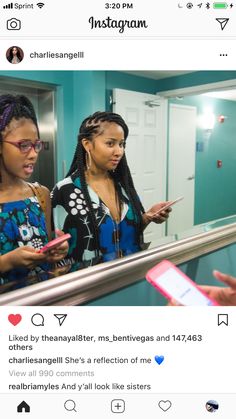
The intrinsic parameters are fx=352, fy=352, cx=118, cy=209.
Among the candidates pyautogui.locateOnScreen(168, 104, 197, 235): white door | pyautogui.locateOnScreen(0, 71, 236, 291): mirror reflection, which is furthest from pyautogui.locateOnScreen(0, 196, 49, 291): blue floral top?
pyautogui.locateOnScreen(168, 104, 197, 235): white door

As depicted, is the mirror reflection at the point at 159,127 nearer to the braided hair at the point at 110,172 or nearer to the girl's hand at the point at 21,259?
the braided hair at the point at 110,172

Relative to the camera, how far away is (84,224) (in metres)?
0.66

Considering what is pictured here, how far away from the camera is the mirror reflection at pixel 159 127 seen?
2107 millimetres

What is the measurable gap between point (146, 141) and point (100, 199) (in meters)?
1.85

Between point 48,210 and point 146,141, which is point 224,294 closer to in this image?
point 48,210

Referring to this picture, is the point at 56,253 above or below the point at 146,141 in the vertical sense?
below

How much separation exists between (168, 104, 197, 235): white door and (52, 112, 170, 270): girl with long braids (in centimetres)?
213

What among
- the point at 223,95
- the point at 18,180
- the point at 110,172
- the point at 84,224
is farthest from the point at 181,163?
the point at 18,180
